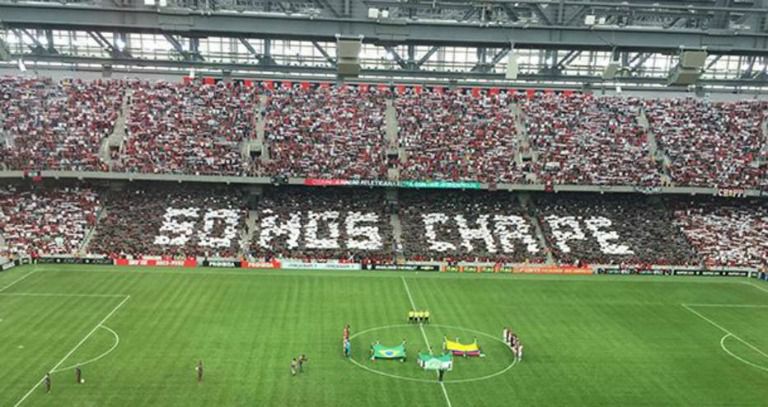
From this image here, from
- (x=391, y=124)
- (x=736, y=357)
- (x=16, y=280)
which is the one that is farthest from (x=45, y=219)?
(x=736, y=357)

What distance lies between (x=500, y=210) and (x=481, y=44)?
3265 centimetres

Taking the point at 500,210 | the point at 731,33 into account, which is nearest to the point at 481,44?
the point at 731,33

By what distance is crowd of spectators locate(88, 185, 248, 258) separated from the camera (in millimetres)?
54844

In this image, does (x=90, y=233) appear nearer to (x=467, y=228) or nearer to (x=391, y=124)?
(x=391, y=124)

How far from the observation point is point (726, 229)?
62188mm

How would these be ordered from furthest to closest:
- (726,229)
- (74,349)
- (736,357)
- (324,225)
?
1. (726,229)
2. (324,225)
3. (736,357)
4. (74,349)

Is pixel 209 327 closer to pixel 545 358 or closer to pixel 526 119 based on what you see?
pixel 545 358

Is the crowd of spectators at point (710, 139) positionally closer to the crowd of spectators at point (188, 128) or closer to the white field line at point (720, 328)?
the white field line at point (720, 328)

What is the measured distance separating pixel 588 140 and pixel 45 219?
52.5m

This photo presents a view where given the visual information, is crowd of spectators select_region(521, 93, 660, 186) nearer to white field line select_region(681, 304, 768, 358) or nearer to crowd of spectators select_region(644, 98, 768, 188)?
crowd of spectators select_region(644, 98, 768, 188)

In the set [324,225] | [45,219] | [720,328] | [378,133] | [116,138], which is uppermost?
[378,133]

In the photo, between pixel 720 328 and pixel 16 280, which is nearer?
pixel 720 328

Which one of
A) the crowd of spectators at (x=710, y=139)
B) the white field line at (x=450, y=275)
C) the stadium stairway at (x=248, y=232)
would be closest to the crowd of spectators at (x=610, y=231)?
the white field line at (x=450, y=275)

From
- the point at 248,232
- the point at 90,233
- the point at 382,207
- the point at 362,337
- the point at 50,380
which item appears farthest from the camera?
the point at 382,207
